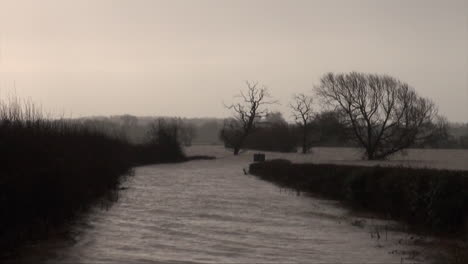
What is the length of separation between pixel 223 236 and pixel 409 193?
7115mm

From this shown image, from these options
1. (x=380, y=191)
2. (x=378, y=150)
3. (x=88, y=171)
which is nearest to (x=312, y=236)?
(x=380, y=191)

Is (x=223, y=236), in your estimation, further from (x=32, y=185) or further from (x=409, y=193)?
(x=409, y=193)

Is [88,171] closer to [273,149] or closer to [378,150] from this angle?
[378,150]

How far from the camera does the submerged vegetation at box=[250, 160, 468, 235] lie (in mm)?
15727

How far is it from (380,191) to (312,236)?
723 cm

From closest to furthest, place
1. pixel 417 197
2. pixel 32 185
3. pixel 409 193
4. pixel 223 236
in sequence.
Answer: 1. pixel 32 185
2. pixel 223 236
3. pixel 417 197
4. pixel 409 193

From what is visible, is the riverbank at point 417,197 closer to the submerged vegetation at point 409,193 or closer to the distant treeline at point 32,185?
the submerged vegetation at point 409,193

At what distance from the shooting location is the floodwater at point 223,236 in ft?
36.8

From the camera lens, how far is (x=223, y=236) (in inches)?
551

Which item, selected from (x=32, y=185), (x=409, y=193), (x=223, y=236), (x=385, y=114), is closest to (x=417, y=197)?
(x=409, y=193)

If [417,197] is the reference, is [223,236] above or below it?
below

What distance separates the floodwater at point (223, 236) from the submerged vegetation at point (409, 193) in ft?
3.66

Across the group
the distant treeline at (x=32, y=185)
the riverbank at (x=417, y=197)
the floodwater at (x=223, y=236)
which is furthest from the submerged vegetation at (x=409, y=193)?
the distant treeline at (x=32, y=185)

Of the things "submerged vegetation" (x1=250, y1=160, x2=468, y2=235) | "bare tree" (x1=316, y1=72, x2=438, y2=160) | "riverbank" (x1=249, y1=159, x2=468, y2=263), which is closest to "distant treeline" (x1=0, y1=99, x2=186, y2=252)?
"riverbank" (x1=249, y1=159, x2=468, y2=263)
